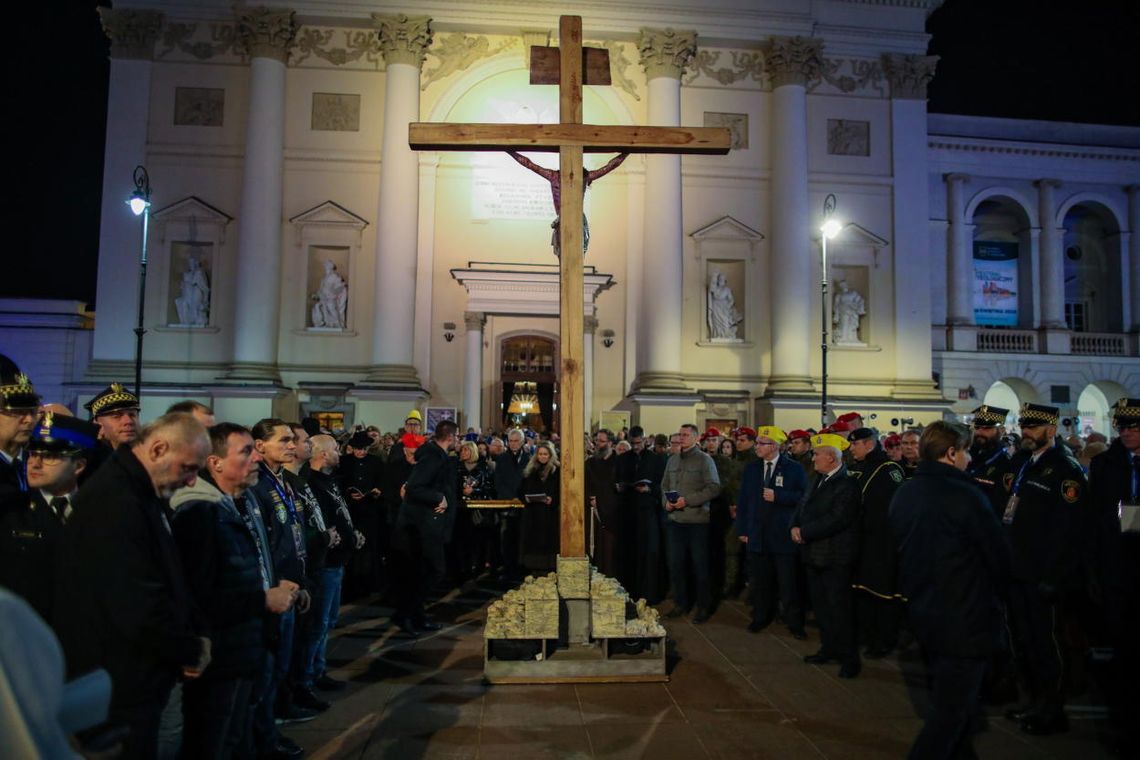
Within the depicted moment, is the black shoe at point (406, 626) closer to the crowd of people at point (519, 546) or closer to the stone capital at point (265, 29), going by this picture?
the crowd of people at point (519, 546)

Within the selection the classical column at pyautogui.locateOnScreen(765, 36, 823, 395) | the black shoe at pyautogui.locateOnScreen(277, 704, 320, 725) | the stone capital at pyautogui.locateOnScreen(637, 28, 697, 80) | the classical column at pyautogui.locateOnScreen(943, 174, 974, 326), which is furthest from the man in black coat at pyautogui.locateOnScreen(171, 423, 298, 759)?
the classical column at pyautogui.locateOnScreen(943, 174, 974, 326)

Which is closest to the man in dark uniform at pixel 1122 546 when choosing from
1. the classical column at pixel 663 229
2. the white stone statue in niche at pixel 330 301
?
the classical column at pixel 663 229

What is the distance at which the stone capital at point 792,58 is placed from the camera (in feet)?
72.1

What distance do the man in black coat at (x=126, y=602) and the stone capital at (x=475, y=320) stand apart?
58.7ft

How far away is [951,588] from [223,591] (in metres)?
3.56

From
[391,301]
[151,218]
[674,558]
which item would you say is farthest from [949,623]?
[151,218]

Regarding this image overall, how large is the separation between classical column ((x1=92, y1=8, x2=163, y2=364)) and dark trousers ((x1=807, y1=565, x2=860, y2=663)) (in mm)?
18937

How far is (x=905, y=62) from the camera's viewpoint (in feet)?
74.7

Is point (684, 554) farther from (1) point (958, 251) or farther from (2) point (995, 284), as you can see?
(2) point (995, 284)

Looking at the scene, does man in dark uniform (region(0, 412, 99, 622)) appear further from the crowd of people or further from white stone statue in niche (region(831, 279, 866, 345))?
white stone statue in niche (region(831, 279, 866, 345))

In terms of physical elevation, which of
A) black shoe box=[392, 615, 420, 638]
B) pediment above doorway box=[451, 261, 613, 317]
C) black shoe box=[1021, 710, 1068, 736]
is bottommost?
black shoe box=[392, 615, 420, 638]

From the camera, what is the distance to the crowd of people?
122 inches

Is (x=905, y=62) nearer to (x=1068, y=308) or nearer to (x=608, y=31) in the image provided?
(x=608, y=31)

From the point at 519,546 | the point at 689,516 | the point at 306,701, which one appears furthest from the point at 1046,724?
the point at 519,546
